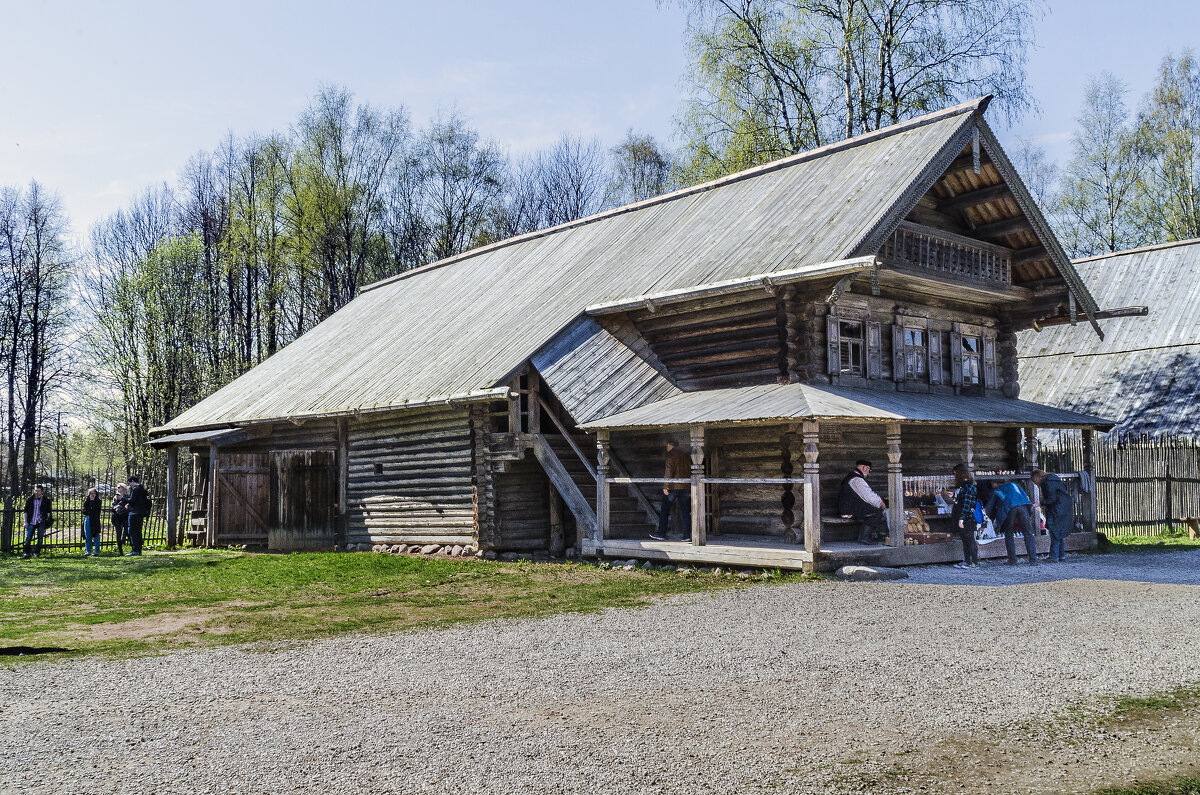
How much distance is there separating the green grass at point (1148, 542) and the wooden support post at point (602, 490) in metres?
10.2

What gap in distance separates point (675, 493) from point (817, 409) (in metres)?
4.40

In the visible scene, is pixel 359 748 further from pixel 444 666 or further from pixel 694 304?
pixel 694 304

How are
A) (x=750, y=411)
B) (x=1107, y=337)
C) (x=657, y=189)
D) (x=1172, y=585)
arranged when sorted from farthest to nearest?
(x=657, y=189) → (x=1107, y=337) → (x=750, y=411) → (x=1172, y=585)

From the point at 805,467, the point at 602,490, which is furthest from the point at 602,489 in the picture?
the point at 805,467

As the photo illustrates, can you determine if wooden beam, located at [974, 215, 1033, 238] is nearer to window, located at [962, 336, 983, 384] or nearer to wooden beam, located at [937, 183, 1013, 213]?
wooden beam, located at [937, 183, 1013, 213]

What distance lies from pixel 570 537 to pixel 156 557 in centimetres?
994

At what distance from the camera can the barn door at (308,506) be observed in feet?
80.3

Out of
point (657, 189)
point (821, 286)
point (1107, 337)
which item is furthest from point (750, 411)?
point (657, 189)

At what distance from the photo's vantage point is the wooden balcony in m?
19.2

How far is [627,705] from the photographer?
769 cm

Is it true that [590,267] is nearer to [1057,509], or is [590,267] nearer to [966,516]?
[966,516]

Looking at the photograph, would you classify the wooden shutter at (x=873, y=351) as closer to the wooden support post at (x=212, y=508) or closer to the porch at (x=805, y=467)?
the porch at (x=805, y=467)

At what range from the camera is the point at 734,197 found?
920 inches

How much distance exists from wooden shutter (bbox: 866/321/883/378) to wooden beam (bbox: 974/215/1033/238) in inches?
149
